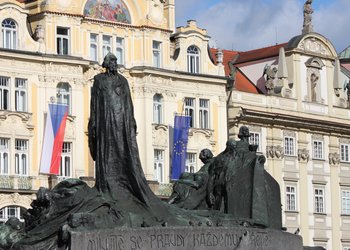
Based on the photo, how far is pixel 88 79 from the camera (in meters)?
47.8

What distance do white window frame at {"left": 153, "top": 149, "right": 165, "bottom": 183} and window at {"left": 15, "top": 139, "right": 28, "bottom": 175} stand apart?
18.3 feet

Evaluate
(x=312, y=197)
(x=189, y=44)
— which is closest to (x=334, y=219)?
(x=312, y=197)

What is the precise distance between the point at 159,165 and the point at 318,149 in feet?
32.4

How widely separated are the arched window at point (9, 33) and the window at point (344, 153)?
17829 millimetres

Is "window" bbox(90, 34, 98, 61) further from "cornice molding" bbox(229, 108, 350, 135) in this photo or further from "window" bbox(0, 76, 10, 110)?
"cornice molding" bbox(229, 108, 350, 135)

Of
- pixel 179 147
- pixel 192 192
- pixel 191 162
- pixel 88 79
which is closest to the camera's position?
pixel 192 192

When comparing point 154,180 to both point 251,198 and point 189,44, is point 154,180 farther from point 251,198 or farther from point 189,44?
point 251,198

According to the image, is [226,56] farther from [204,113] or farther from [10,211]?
[10,211]

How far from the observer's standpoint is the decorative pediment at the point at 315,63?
56.6 meters

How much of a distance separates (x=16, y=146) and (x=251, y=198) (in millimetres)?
26964

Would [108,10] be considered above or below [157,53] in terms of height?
above

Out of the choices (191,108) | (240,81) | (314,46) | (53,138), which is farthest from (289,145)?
(53,138)

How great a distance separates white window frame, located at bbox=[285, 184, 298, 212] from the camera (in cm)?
5500

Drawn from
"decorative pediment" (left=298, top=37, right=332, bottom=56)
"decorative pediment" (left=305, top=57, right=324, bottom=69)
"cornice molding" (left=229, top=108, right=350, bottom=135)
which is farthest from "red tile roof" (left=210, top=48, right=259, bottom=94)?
"decorative pediment" (left=298, top=37, right=332, bottom=56)
